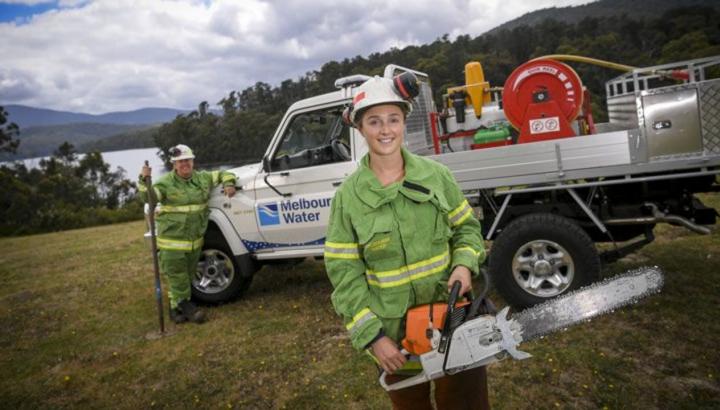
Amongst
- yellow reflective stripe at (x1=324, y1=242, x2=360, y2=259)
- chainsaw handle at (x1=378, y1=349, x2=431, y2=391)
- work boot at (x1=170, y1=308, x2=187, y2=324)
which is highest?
yellow reflective stripe at (x1=324, y1=242, x2=360, y2=259)

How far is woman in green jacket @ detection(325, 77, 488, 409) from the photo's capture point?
1.60m

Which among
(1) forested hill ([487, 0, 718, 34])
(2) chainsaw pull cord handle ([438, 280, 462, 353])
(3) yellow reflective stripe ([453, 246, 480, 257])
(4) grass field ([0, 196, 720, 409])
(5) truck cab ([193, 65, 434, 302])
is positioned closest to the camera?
(2) chainsaw pull cord handle ([438, 280, 462, 353])

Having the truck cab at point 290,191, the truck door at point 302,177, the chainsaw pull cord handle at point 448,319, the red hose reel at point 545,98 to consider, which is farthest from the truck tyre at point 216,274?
the chainsaw pull cord handle at point 448,319

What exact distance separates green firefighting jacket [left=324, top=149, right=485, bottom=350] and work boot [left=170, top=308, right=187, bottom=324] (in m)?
3.86

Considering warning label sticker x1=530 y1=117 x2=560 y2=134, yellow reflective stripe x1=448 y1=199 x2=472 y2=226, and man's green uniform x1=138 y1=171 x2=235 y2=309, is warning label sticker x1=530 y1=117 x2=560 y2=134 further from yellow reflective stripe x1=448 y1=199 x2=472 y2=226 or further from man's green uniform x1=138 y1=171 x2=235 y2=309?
man's green uniform x1=138 y1=171 x2=235 y2=309

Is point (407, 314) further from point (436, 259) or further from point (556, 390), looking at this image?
point (556, 390)

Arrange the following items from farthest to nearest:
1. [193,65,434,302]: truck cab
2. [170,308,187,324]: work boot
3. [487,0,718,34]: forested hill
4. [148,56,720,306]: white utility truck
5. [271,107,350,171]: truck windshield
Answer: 1. [487,0,718,34]: forested hill
2. [170,308,187,324]: work boot
3. [271,107,350,171]: truck windshield
4. [193,65,434,302]: truck cab
5. [148,56,720,306]: white utility truck

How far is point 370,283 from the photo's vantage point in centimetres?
169

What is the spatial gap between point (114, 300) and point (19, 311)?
1.34m

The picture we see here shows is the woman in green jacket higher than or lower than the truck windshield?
lower

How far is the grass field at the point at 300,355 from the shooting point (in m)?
2.88

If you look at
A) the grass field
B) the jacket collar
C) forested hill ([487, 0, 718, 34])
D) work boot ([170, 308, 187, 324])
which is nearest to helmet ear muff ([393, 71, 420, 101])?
the jacket collar

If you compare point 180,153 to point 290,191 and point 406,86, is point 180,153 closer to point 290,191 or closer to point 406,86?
point 290,191

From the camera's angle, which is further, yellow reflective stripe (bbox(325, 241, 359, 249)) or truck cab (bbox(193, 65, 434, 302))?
truck cab (bbox(193, 65, 434, 302))
